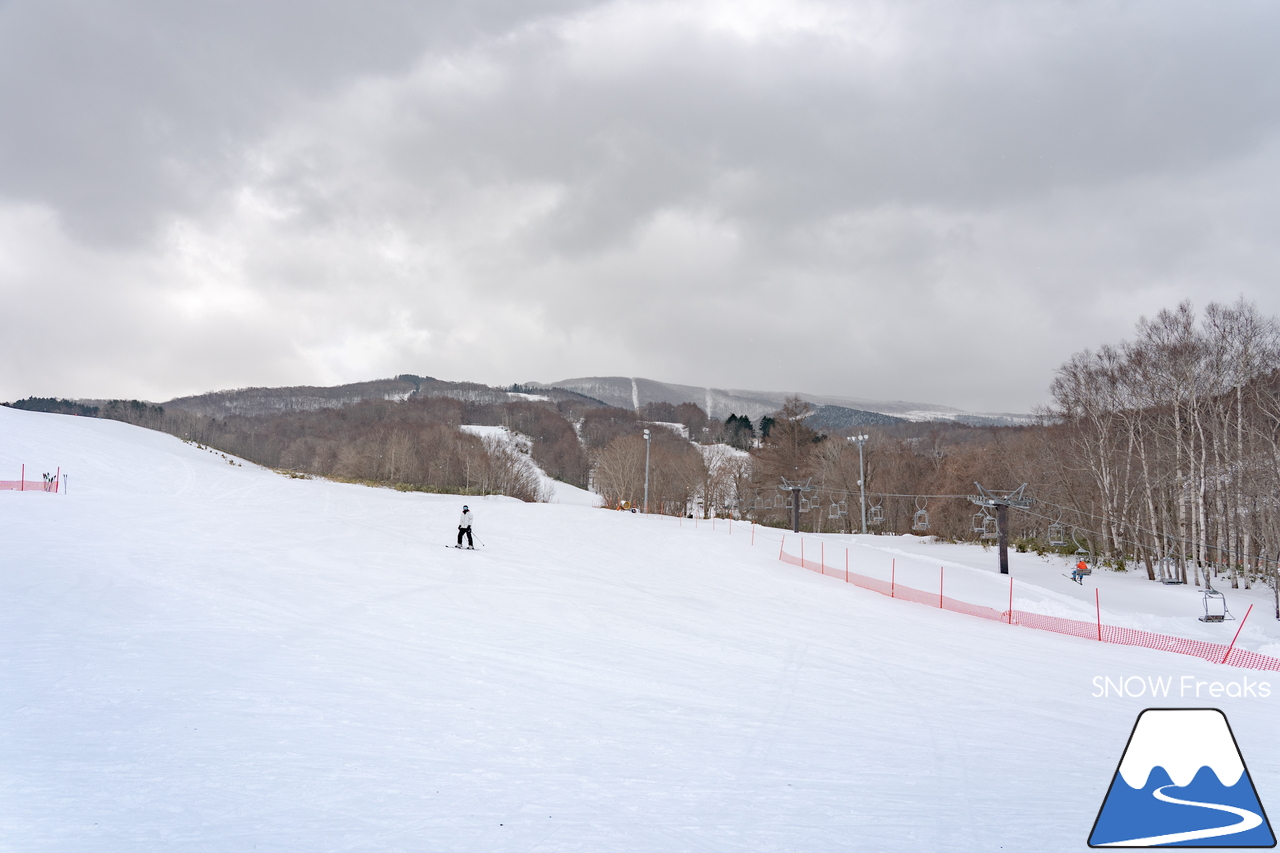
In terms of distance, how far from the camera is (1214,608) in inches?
864

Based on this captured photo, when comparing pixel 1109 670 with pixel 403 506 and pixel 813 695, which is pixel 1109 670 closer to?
pixel 813 695

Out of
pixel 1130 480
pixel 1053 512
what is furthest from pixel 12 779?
pixel 1053 512

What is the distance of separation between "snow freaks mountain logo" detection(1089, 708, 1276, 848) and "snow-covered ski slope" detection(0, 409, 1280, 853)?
29.8 inches

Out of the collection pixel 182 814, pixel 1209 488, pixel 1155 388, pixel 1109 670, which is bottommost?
pixel 1109 670

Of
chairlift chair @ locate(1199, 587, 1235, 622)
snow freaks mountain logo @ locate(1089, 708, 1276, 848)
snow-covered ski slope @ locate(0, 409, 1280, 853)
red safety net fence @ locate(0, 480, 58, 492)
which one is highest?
red safety net fence @ locate(0, 480, 58, 492)

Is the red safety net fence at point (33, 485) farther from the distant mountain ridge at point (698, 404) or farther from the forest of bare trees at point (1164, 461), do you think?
the distant mountain ridge at point (698, 404)

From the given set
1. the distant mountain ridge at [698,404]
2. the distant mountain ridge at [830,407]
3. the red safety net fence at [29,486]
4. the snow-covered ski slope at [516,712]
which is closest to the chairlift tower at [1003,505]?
the snow-covered ski slope at [516,712]

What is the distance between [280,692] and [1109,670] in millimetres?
13726

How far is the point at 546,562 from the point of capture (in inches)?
875

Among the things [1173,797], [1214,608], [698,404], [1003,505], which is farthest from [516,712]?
[698,404]

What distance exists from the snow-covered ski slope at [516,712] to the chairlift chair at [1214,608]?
318 inches

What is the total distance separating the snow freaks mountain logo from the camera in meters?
4.77

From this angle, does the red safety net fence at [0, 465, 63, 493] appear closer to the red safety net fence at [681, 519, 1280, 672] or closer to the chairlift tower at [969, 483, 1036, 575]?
the red safety net fence at [681, 519, 1280, 672]

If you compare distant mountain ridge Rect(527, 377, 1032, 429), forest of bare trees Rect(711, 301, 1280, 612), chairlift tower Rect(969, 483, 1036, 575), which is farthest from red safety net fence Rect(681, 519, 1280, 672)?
distant mountain ridge Rect(527, 377, 1032, 429)
